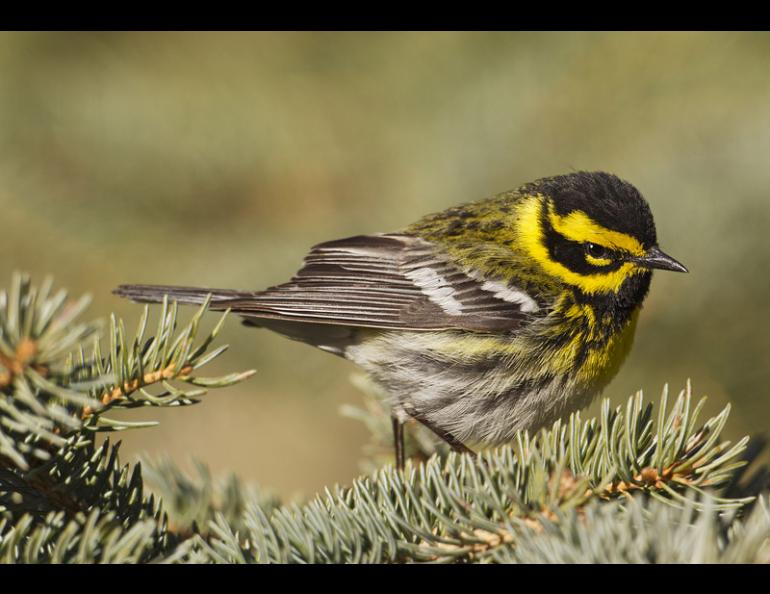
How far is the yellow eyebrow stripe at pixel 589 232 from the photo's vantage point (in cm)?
301

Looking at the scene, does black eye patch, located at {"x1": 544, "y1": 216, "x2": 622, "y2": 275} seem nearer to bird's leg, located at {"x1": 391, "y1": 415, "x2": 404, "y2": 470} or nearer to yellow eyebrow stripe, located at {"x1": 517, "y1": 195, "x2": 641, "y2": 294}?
yellow eyebrow stripe, located at {"x1": 517, "y1": 195, "x2": 641, "y2": 294}

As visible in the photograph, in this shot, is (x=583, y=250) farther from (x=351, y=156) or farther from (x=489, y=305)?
(x=351, y=156)

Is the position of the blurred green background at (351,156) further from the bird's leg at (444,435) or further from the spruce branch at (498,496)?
the spruce branch at (498,496)

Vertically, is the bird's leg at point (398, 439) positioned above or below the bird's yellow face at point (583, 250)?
below

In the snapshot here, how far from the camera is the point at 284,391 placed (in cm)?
382

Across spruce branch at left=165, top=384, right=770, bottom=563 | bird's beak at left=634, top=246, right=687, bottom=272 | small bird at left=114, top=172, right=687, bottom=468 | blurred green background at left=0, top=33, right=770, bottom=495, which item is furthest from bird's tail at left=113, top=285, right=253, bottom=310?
bird's beak at left=634, top=246, right=687, bottom=272

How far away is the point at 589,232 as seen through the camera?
3137 mm

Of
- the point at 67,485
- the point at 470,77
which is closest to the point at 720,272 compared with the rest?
the point at 470,77

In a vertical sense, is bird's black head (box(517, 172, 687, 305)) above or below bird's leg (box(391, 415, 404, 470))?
above

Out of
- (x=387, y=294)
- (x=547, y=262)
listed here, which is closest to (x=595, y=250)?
(x=547, y=262)

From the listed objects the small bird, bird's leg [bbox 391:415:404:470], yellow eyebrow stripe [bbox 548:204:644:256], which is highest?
yellow eyebrow stripe [bbox 548:204:644:256]

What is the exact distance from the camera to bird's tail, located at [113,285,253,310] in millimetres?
2820

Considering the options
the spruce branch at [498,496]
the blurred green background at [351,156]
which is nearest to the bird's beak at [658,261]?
the blurred green background at [351,156]

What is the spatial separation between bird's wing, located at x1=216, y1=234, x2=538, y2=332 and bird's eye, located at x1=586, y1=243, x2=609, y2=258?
1.04ft
